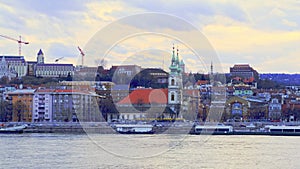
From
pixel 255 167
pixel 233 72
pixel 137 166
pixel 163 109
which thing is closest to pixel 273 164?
pixel 255 167

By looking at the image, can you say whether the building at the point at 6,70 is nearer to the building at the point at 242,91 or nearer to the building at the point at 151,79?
the building at the point at 242,91

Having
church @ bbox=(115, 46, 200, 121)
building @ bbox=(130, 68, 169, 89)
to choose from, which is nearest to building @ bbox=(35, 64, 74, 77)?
building @ bbox=(130, 68, 169, 89)

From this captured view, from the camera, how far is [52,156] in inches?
736

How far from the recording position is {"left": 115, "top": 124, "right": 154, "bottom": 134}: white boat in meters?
33.9

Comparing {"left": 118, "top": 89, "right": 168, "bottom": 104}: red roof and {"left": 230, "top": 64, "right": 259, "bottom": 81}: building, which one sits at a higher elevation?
{"left": 230, "top": 64, "right": 259, "bottom": 81}: building

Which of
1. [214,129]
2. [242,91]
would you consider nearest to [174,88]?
[214,129]

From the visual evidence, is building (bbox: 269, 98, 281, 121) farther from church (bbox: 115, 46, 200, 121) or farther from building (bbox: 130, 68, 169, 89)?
building (bbox: 130, 68, 169, 89)

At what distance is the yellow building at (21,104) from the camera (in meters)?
42.6

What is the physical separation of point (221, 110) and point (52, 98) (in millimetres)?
10208

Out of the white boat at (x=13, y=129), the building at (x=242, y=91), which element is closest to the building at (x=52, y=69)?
the building at (x=242, y=91)

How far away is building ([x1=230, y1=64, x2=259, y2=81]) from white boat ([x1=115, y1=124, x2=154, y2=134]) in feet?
121

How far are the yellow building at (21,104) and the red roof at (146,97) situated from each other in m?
5.86

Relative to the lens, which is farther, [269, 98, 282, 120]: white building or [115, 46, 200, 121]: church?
[269, 98, 282, 120]: white building

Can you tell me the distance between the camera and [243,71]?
7312 cm
